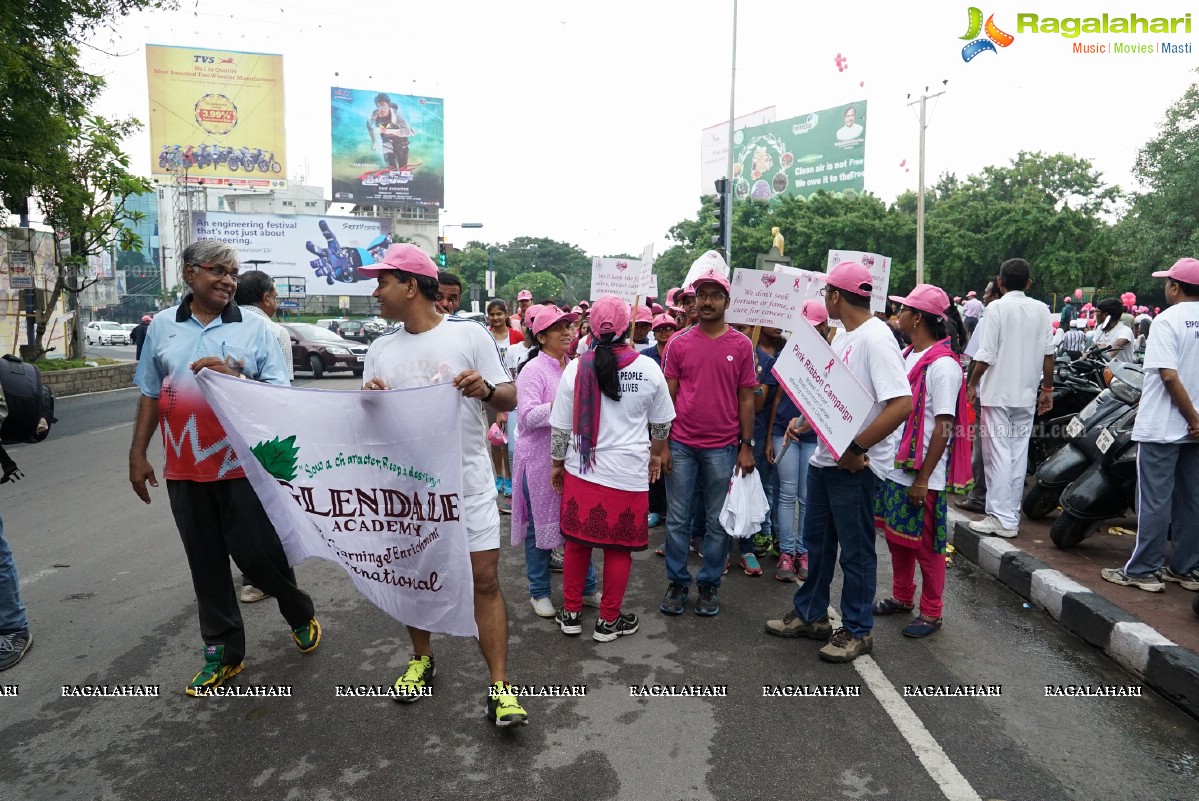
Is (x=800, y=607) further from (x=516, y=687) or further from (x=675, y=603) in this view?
(x=516, y=687)

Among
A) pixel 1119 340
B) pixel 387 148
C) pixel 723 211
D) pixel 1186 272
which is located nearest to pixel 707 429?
pixel 1186 272

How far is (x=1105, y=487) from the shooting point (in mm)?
5367

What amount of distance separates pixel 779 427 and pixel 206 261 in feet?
11.9

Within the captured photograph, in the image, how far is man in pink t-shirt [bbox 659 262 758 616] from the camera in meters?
4.62

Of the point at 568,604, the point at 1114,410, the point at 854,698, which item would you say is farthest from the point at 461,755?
the point at 1114,410

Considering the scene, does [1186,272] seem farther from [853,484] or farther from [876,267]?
[876,267]

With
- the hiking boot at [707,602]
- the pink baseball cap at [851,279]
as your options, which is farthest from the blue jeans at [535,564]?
the pink baseball cap at [851,279]

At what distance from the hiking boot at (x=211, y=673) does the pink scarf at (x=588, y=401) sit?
1.86 meters

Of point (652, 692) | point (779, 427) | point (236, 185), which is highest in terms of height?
point (236, 185)

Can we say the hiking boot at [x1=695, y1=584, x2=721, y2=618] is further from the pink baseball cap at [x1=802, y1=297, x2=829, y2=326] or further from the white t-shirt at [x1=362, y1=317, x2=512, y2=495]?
the pink baseball cap at [x1=802, y1=297, x2=829, y2=326]

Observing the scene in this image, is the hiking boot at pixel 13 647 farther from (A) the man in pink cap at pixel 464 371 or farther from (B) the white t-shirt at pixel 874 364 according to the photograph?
(B) the white t-shirt at pixel 874 364

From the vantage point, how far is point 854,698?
364cm

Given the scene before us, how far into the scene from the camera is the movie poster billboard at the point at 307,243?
1457 inches

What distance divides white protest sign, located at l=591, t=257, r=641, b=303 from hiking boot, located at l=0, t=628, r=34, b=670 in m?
5.47
